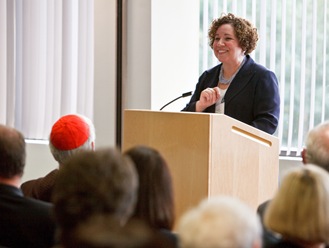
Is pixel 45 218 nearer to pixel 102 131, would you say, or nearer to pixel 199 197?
pixel 199 197

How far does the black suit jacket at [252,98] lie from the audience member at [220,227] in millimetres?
2779

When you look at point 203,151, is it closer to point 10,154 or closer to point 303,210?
point 10,154

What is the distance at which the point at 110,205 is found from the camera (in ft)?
6.76

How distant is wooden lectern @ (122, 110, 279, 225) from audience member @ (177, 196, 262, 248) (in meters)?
1.78

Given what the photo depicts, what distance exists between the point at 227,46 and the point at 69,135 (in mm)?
1520

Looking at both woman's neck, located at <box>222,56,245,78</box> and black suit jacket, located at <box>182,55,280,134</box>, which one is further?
woman's neck, located at <box>222,56,245,78</box>

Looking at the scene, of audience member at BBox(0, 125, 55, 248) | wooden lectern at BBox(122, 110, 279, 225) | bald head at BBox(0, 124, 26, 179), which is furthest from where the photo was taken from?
wooden lectern at BBox(122, 110, 279, 225)

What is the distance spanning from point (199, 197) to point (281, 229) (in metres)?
1.46

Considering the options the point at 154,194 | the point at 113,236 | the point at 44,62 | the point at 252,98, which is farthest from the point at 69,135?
the point at 44,62

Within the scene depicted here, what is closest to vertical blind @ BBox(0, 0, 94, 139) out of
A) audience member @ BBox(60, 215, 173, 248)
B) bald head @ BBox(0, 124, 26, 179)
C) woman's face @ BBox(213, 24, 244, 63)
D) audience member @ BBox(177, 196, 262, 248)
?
woman's face @ BBox(213, 24, 244, 63)

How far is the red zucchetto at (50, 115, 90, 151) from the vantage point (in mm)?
3844

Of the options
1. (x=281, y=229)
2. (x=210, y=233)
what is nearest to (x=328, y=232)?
(x=281, y=229)

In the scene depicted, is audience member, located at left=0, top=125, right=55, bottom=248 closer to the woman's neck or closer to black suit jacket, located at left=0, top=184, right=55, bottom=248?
black suit jacket, located at left=0, top=184, right=55, bottom=248

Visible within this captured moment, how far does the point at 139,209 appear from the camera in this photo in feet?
8.63
